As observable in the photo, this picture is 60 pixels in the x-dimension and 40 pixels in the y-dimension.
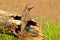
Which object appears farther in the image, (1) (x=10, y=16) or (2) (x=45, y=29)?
(2) (x=45, y=29)

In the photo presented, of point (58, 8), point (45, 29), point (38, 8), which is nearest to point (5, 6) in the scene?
point (38, 8)

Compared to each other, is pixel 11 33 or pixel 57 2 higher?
pixel 57 2

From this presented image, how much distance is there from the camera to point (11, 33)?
430 cm


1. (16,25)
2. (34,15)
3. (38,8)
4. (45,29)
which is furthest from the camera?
(38,8)

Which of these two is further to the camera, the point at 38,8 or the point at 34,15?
the point at 38,8

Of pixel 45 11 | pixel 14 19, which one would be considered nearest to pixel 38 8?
pixel 45 11

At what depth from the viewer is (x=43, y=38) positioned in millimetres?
4320

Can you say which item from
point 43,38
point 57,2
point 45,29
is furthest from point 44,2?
point 43,38

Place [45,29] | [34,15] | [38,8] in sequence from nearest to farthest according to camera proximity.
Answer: [45,29]
[34,15]
[38,8]

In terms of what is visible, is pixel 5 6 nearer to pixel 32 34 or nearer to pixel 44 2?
pixel 44 2

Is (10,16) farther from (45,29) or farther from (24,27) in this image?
(45,29)

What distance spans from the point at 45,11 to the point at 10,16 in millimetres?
1953

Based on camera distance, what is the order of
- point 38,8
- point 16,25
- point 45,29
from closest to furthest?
1. point 16,25
2. point 45,29
3. point 38,8

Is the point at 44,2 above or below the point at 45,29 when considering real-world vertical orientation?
above
